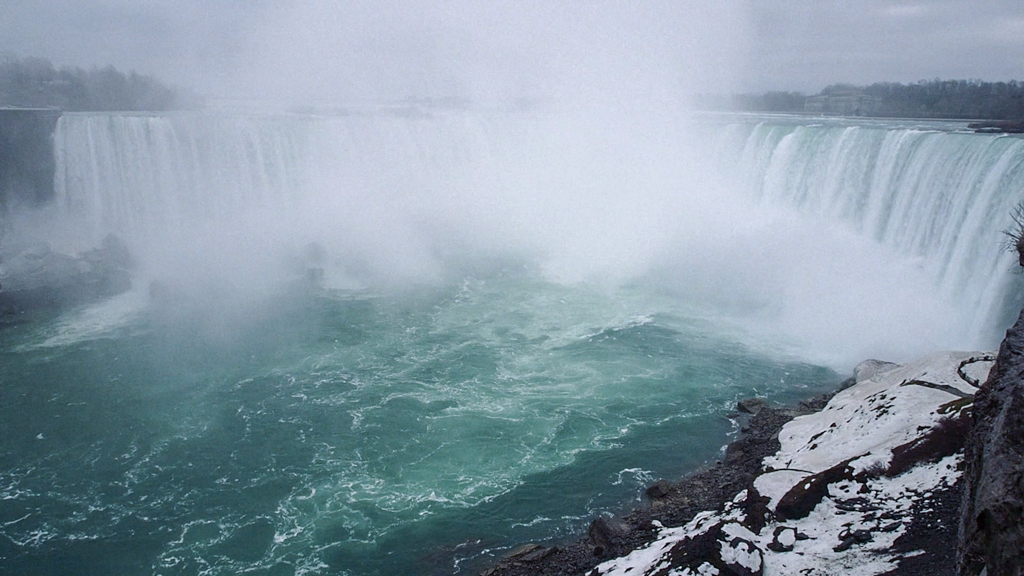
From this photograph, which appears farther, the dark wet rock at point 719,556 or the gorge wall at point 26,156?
the gorge wall at point 26,156

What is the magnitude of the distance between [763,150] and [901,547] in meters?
18.2

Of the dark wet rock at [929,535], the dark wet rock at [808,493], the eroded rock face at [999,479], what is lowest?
the dark wet rock at [808,493]

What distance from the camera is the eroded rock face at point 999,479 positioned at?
339cm

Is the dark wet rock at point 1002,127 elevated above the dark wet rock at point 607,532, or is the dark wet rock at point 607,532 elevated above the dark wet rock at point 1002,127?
the dark wet rock at point 1002,127

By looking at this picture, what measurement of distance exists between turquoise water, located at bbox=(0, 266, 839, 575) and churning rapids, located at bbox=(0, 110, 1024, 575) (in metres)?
0.06

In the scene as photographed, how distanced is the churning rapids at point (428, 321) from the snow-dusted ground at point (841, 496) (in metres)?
1.93

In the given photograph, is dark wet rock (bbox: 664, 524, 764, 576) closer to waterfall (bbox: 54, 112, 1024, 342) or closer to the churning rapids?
the churning rapids

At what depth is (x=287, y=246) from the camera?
23281 mm

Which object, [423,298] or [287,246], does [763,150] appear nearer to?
[423,298]

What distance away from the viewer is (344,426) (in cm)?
1189

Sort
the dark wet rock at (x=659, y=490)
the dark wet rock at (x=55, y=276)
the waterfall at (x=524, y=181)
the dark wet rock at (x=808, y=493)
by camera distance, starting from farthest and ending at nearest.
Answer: the dark wet rock at (x=55, y=276) → the waterfall at (x=524, y=181) → the dark wet rock at (x=659, y=490) → the dark wet rock at (x=808, y=493)

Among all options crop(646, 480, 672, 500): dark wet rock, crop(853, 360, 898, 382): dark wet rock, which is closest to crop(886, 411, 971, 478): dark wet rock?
crop(646, 480, 672, 500): dark wet rock

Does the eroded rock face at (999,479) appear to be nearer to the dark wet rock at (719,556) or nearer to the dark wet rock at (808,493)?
the dark wet rock at (719,556)

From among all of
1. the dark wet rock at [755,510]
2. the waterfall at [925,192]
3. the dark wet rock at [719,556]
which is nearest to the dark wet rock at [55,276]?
the dark wet rock at [719,556]
